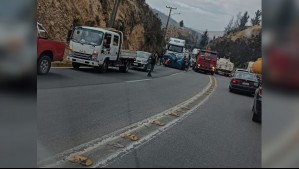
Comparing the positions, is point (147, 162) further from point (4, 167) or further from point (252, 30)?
point (252, 30)

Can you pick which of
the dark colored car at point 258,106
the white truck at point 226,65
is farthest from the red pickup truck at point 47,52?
the dark colored car at point 258,106

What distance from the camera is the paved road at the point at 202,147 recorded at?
4.37m

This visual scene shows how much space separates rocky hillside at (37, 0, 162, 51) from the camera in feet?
89.4

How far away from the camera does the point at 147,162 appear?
14.8ft

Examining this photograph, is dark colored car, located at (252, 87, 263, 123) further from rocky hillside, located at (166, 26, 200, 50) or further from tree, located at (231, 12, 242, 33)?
rocky hillside, located at (166, 26, 200, 50)

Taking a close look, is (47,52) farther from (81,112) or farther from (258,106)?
(258,106)

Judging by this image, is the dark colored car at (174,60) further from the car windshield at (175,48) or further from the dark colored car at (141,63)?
the dark colored car at (141,63)

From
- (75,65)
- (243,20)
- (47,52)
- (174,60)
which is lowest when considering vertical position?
(174,60)

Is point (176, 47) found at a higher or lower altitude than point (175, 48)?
higher

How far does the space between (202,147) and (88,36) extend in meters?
14.2

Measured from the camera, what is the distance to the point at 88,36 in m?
19.4

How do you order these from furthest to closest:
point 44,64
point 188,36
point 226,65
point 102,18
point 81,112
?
point 102,18
point 188,36
point 226,65
point 44,64
point 81,112

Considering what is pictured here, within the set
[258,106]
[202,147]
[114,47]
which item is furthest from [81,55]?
[258,106]

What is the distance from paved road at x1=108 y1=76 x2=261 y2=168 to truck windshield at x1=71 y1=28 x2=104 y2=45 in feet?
34.0
